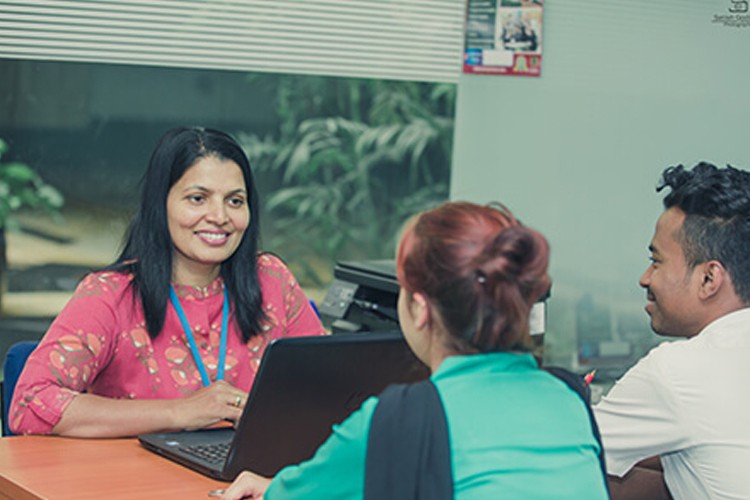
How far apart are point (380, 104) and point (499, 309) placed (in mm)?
3121

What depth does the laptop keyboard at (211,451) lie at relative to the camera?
215 cm

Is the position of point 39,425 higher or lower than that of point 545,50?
lower

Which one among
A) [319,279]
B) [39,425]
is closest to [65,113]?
[319,279]

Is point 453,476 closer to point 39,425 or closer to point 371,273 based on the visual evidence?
point 39,425

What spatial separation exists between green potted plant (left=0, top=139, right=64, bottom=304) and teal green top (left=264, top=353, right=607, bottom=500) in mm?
2521

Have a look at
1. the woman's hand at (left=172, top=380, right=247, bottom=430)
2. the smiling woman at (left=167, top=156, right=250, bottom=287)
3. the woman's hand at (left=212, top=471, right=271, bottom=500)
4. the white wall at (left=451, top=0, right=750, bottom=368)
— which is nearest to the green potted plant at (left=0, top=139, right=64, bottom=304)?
the smiling woman at (left=167, top=156, right=250, bottom=287)

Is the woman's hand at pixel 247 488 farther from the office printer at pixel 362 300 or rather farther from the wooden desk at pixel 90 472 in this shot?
the office printer at pixel 362 300

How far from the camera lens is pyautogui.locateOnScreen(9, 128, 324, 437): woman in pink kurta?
2.30 m

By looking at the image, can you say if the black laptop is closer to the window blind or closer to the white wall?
the white wall

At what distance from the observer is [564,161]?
4.06m

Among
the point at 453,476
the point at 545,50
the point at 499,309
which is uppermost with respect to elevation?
the point at 545,50

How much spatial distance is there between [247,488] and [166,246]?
33.7 inches

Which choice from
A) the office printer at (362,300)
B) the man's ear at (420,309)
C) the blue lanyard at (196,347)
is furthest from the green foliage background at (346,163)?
the man's ear at (420,309)

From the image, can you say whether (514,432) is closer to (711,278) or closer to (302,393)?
(302,393)
